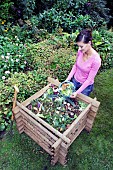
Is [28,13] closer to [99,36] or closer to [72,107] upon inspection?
[99,36]

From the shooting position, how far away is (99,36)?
5352mm

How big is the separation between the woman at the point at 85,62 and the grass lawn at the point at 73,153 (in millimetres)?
1046

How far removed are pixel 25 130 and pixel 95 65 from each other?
5.53 ft

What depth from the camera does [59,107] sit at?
281 cm

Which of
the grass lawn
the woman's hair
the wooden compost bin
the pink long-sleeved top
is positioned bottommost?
the grass lawn

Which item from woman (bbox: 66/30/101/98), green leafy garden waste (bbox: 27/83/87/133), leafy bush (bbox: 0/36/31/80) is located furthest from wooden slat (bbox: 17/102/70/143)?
leafy bush (bbox: 0/36/31/80)

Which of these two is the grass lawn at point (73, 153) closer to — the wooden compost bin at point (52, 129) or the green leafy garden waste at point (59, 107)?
the wooden compost bin at point (52, 129)

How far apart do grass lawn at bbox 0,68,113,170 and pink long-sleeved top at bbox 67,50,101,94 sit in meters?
1.16

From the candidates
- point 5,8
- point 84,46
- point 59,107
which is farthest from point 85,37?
point 5,8

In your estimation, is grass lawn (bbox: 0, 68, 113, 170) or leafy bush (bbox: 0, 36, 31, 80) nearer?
grass lawn (bbox: 0, 68, 113, 170)

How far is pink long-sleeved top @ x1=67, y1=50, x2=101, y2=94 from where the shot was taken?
255cm

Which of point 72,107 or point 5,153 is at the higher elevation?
point 72,107

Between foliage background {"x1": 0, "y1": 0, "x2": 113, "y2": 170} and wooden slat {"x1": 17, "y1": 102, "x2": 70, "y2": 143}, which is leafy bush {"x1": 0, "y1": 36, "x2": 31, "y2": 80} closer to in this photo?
foliage background {"x1": 0, "y1": 0, "x2": 113, "y2": 170}

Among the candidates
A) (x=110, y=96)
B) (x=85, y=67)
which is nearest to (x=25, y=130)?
(x=85, y=67)
